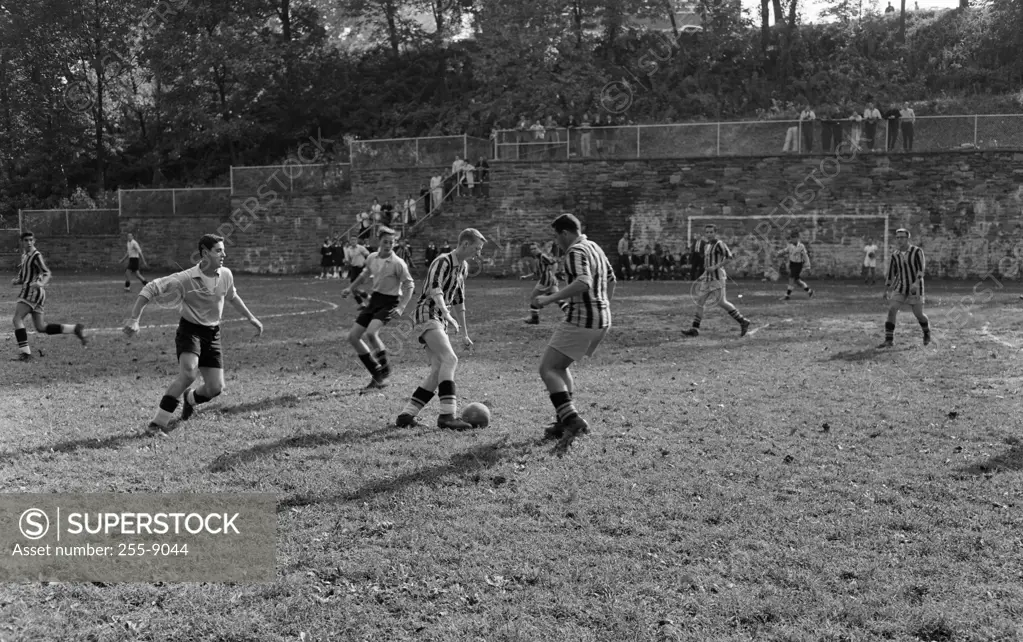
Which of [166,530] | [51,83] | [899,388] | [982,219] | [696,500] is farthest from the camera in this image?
[51,83]

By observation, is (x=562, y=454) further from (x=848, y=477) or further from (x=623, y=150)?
(x=623, y=150)

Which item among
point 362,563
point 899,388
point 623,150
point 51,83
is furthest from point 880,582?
point 51,83

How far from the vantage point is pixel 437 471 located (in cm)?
741

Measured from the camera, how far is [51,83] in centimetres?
5294

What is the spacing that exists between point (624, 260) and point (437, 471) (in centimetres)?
2836

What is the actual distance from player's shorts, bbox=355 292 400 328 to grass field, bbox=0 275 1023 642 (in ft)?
2.98

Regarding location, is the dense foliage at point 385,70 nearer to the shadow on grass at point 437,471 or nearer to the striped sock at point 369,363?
the striped sock at point 369,363

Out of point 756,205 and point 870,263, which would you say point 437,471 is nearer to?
point 870,263

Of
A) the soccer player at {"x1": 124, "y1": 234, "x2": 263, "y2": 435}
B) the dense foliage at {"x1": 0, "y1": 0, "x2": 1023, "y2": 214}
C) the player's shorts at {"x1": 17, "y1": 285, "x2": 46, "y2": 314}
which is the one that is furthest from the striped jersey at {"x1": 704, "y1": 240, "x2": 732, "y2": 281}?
the dense foliage at {"x1": 0, "y1": 0, "x2": 1023, "y2": 214}

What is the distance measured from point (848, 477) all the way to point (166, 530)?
5041 mm

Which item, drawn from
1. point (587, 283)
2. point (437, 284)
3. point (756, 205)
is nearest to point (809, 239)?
point (756, 205)

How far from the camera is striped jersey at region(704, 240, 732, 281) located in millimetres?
16688

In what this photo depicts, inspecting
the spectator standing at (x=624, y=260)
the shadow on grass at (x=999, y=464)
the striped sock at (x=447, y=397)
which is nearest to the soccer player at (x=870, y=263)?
the spectator standing at (x=624, y=260)

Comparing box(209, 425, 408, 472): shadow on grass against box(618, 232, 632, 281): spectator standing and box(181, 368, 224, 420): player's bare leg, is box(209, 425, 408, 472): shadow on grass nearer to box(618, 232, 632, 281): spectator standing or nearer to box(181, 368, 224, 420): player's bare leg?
box(181, 368, 224, 420): player's bare leg
